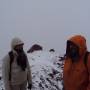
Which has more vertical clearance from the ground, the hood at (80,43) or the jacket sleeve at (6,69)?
the hood at (80,43)

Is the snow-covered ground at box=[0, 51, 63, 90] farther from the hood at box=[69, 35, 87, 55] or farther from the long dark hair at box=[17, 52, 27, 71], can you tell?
the hood at box=[69, 35, 87, 55]

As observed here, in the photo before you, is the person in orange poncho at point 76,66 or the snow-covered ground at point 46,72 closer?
the person in orange poncho at point 76,66

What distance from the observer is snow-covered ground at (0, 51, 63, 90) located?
35.2 feet

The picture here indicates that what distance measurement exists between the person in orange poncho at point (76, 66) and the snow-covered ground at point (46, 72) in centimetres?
432

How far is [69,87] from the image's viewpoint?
603 cm

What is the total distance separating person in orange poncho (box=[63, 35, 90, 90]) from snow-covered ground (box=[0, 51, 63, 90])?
14.2 ft

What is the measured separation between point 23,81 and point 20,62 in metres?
0.54

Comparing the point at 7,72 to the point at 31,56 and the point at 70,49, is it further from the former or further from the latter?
the point at 31,56

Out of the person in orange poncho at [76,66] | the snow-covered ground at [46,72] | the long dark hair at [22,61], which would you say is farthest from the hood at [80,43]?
the snow-covered ground at [46,72]

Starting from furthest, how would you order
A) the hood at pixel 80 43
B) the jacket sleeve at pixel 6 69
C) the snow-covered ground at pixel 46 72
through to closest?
the snow-covered ground at pixel 46 72 → the jacket sleeve at pixel 6 69 → the hood at pixel 80 43

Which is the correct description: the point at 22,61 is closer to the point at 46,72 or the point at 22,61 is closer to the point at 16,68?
the point at 16,68

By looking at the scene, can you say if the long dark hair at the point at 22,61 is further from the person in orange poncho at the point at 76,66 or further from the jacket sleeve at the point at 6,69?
the person in orange poncho at the point at 76,66

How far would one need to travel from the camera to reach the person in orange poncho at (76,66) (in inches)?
229

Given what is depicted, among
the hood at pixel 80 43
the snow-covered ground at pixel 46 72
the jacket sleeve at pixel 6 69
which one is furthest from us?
the snow-covered ground at pixel 46 72
